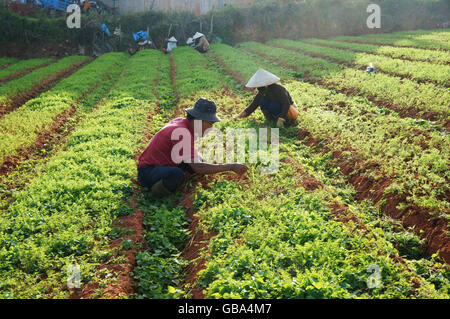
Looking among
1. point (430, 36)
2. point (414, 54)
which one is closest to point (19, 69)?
point (414, 54)

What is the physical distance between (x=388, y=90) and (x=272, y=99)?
5.07m

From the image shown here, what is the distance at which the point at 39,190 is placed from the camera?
Answer: 591cm

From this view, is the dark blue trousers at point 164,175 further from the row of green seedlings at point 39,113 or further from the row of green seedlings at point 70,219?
the row of green seedlings at point 39,113

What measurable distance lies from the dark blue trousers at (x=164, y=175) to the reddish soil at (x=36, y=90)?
28.8ft

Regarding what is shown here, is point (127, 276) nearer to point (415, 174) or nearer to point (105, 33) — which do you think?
point (415, 174)

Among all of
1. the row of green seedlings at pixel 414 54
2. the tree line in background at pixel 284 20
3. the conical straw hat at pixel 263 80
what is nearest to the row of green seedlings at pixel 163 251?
the conical straw hat at pixel 263 80

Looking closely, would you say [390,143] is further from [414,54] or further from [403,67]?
[414,54]

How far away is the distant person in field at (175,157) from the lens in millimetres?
5570

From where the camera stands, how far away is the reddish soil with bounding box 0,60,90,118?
42.1 ft

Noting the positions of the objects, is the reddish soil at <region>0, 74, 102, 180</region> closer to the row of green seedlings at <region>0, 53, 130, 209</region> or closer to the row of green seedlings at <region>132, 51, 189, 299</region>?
the row of green seedlings at <region>0, 53, 130, 209</region>

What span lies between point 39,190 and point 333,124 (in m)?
6.64

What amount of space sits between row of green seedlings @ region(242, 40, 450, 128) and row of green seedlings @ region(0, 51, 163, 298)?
752 centimetres
